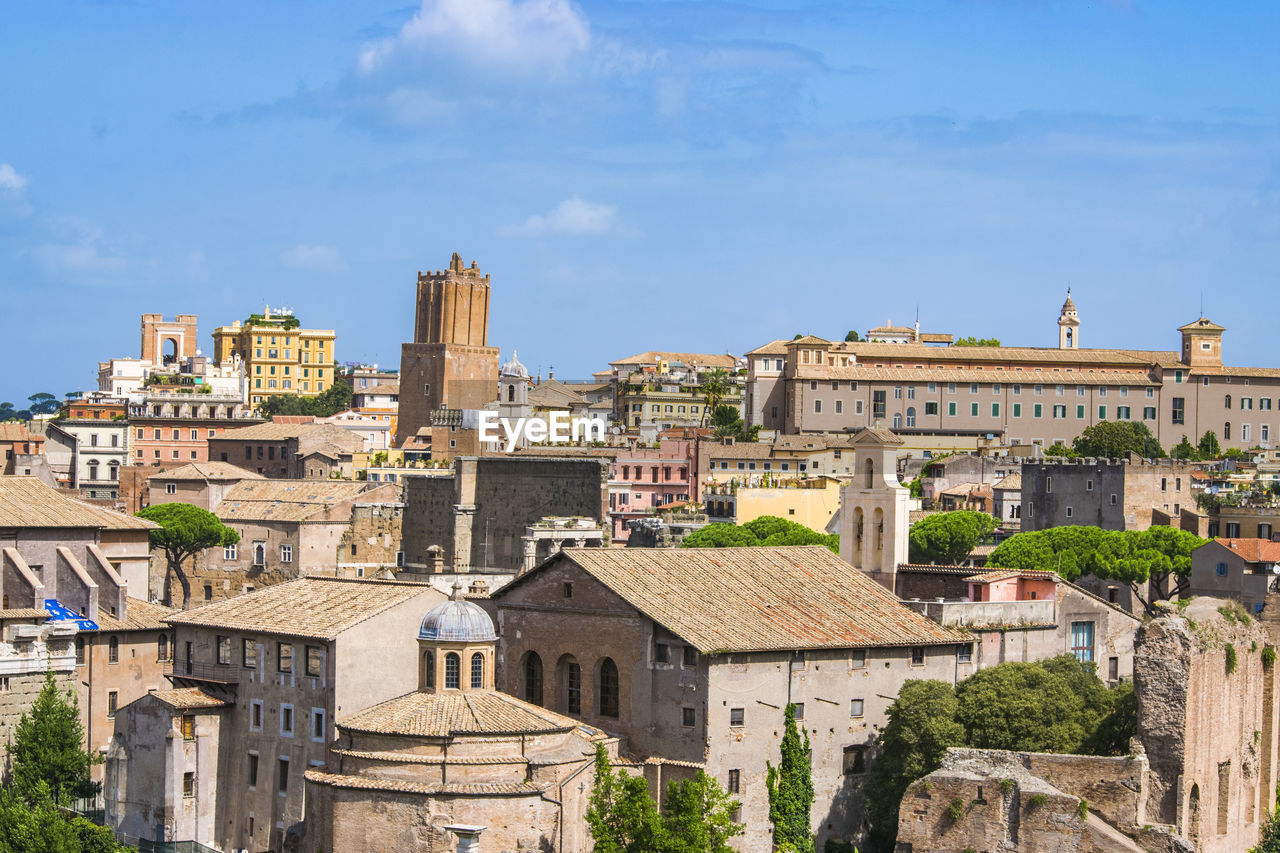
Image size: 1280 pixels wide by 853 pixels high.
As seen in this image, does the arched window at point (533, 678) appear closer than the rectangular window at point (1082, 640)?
Yes

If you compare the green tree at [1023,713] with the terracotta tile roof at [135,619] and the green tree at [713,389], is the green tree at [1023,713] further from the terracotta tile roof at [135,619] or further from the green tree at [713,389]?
the green tree at [713,389]

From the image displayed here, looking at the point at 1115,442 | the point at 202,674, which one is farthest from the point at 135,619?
the point at 1115,442

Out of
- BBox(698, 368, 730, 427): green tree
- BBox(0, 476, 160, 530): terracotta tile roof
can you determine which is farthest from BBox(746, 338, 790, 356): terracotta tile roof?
BBox(0, 476, 160, 530): terracotta tile roof

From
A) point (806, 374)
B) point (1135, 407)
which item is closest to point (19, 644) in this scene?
point (806, 374)

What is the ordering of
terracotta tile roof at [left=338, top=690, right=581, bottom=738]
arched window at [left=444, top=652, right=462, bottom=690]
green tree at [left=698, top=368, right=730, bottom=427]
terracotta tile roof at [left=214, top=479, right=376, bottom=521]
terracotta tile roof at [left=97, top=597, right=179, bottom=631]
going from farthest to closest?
green tree at [left=698, top=368, right=730, bottom=427]
terracotta tile roof at [left=214, top=479, right=376, bottom=521]
terracotta tile roof at [left=97, top=597, right=179, bottom=631]
arched window at [left=444, top=652, right=462, bottom=690]
terracotta tile roof at [left=338, top=690, right=581, bottom=738]

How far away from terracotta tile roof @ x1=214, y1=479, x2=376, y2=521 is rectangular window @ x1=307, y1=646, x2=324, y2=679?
4255cm

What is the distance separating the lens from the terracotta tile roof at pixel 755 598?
39094mm

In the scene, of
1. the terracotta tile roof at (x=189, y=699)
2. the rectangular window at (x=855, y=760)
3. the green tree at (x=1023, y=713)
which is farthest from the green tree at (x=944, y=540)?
the terracotta tile roof at (x=189, y=699)

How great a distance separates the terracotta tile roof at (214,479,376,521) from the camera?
274ft

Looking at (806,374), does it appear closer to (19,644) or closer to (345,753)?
(19,644)

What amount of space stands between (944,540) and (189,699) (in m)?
36.6

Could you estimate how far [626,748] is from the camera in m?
38.8

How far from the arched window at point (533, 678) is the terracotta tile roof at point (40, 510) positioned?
1669 cm

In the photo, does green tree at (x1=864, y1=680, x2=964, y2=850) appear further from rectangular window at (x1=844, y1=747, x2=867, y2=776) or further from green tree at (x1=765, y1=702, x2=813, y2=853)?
green tree at (x1=765, y1=702, x2=813, y2=853)
